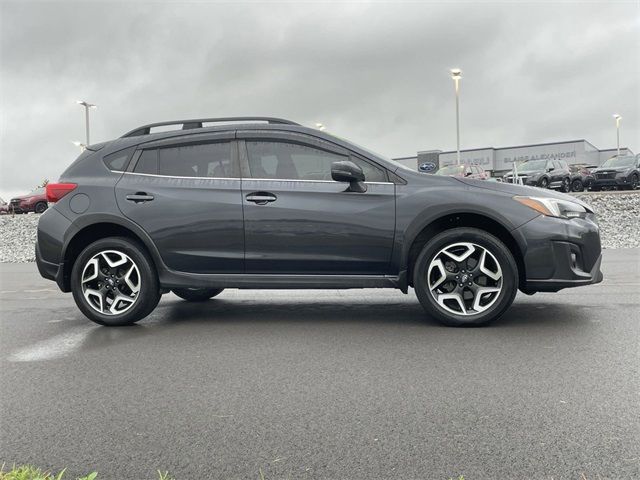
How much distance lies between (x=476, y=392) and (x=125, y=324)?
11.4 feet

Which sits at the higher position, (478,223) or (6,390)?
(478,223)

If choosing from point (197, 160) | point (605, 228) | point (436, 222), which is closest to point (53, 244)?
point (197, 160)

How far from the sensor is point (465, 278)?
205 inches

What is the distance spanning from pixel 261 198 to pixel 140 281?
134cm

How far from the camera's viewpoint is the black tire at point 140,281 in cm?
562

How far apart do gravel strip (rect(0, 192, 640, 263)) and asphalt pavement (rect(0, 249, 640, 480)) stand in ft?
31.4

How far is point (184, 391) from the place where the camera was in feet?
12.0

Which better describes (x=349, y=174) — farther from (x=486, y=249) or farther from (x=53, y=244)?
(x=53, y=244)

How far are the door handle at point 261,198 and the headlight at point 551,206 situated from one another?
208cm

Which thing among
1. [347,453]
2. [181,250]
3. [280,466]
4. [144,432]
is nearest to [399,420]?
[347,453]

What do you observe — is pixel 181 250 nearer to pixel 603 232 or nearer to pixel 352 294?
pixel 352 294

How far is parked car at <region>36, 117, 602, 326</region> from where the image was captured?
205 inches

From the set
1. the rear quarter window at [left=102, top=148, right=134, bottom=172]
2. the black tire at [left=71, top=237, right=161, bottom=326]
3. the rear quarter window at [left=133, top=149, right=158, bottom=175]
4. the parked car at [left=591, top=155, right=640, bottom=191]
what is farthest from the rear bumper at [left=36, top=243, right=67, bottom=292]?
the parked car at [left=591, top=155, right=640, bottom=191]

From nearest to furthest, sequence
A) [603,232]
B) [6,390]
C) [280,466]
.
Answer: [280,466] → [6,390] → [603,232]
